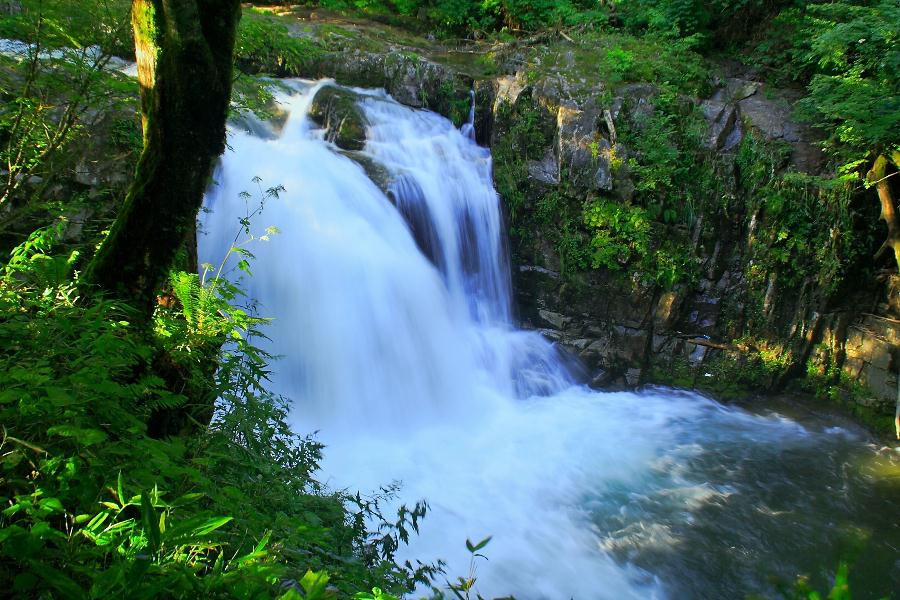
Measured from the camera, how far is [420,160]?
8945 mm

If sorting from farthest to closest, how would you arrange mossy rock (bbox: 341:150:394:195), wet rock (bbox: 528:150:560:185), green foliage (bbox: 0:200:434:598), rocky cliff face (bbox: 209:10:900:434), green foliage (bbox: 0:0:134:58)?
wet rock (bbox: 528:150:560:185)
rocky cliff face (bbox: 209:10:900:434)
mossy rock (bbox: 341:150:394:195)
green foliage (bbox: 0:0:134:58)
green foliage (bbox: 0:200:434:598)

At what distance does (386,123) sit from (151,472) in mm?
8401

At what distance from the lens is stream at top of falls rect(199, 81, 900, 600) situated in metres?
4.97

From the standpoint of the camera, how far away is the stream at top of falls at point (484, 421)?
497 centimetres

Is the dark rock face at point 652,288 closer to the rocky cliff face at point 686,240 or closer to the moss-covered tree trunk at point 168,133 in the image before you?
the rocky cliff face at point 686,240

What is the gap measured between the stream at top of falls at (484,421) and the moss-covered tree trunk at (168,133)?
2.82 m

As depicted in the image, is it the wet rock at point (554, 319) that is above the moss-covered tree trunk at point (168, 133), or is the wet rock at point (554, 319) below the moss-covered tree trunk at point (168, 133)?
below

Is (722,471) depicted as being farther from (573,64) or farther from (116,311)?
(573,64)

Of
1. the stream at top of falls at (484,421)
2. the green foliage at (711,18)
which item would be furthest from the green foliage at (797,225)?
the green foliage at (711,18)

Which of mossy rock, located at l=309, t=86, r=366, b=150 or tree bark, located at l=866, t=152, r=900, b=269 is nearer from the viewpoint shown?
tree bark, located at l=866, t=152, r=900, b=269

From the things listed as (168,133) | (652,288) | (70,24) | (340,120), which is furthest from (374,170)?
(168,133)

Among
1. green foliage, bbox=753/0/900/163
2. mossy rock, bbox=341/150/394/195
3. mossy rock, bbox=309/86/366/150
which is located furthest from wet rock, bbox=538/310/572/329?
green foliage, bbox=753/0/900/163

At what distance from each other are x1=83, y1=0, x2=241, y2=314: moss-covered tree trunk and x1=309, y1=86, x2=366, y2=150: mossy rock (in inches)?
231

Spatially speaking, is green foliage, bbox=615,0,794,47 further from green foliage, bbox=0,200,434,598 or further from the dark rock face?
green foliage, bbox=0,200,434,598
